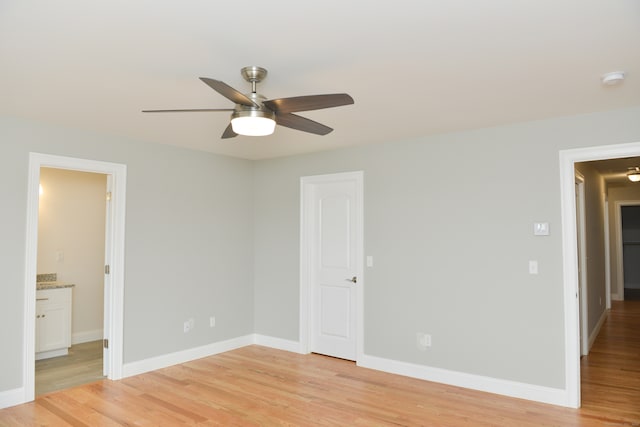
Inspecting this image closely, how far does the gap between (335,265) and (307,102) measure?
124 inches

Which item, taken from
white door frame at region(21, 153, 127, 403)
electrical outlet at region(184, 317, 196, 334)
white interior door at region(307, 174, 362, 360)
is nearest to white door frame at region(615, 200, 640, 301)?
white interior door at region(307, 174, 362, 360)

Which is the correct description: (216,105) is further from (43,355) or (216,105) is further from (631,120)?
(43,355)

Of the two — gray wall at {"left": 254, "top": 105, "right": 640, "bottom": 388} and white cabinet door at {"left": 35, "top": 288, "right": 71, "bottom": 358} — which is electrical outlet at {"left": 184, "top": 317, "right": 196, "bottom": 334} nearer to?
white cabinet door at {"left": 35, "top": 288, "right": 71, "bottom": 358}

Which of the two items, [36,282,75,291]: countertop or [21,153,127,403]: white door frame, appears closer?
[21,153,127,403]: white door frame

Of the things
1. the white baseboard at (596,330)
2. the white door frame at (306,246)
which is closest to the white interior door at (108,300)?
the white door frame at (306,246)

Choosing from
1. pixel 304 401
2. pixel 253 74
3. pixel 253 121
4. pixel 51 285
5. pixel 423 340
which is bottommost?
pixel 304 401

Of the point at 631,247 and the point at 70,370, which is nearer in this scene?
the point at 70,370

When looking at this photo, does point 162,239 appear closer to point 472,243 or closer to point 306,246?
point 306,246

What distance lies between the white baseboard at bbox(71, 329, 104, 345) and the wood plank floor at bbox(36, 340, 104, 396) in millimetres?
214

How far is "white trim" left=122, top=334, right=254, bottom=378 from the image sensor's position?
4.52 metres

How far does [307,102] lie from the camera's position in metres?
2.42

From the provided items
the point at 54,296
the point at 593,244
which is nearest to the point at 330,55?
the point at 54,296

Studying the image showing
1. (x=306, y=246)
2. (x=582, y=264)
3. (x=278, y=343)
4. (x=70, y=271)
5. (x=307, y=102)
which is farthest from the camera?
(x=70, y=271)

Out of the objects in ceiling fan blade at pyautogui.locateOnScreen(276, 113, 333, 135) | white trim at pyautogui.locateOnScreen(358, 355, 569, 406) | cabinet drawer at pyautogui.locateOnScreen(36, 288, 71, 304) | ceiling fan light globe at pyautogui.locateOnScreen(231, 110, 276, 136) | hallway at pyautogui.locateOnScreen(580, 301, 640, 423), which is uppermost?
ceiling fan blade at pyautogui.locateOnScreen(276, 113, 333, 135)
